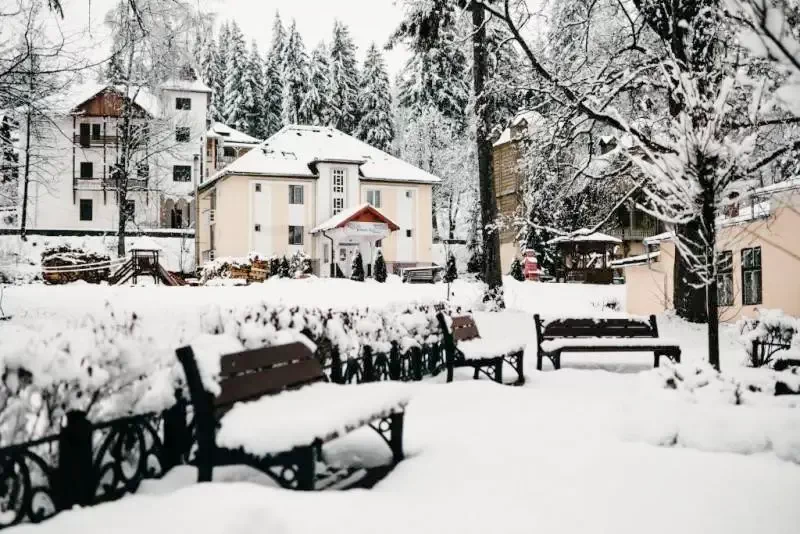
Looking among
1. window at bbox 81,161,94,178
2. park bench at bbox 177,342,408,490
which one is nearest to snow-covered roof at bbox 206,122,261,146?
window at bbox 81,161,94,178

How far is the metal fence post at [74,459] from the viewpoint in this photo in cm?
396

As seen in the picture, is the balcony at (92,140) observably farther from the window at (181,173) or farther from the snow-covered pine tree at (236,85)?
the snow-covered pine tree at (236,85)

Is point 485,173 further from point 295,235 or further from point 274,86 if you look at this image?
point 274,86

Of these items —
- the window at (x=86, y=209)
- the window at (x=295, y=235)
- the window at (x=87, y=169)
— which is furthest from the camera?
the window at (x=87, y=169)

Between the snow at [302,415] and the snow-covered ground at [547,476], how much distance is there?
32cm

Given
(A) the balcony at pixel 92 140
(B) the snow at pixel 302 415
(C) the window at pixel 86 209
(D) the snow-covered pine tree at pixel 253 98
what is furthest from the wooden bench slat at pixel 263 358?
(D) the snow-covered pine tree at pixel 253 98

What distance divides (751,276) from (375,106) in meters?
46.4

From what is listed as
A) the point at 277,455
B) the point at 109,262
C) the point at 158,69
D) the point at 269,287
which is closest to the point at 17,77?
the point at 158,69

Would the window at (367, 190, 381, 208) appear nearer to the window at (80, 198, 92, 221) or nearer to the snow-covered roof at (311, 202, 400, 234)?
the snow-covered roof at (311, 202, 400, 234)

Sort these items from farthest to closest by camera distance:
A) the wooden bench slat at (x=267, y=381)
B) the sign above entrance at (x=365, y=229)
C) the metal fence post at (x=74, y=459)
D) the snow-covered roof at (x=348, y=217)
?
1. the sign above entrance at (x=365, y=229)
2. the snow-covered roof at (x=348, y=217)
3. the wooden bench slat at (x=267, y=381)
4. the metal fence post at (x=74, y=459)

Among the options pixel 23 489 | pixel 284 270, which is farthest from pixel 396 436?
pixel 284 270

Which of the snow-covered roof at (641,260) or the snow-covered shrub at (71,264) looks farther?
the snow-covered shrub at (71,264)

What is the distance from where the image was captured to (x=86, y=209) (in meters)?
50.6

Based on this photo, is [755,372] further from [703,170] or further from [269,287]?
[269,287]
